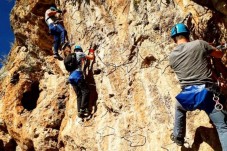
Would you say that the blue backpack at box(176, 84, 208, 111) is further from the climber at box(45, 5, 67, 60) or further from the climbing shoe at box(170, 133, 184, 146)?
the climber at box(45, 5, 67, 60)

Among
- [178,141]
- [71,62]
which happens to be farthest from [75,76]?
[178,141]

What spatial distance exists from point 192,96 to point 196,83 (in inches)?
8.8

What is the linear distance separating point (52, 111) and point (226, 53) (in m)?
5.87

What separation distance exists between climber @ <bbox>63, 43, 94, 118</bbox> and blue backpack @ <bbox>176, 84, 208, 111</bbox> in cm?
353

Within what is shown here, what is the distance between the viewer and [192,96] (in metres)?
5.18

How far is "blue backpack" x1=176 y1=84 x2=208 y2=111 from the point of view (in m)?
5.10

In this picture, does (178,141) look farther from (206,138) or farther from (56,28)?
(56,28)

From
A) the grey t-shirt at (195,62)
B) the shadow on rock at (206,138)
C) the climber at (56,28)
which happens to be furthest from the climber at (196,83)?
the climber at (56,28)

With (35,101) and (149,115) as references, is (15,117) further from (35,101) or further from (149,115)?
(149,115)

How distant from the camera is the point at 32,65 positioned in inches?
500

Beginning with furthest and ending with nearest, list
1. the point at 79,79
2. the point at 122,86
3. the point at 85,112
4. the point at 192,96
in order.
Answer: the point at 85,112 < the point at 79,79 < the point at 122,86 < the point at 192,96

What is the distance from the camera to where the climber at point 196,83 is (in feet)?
16.7

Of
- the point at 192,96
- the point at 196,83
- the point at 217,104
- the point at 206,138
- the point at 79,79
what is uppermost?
the point at 79,79

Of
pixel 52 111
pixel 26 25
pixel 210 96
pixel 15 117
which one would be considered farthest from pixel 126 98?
pixel 26 25
